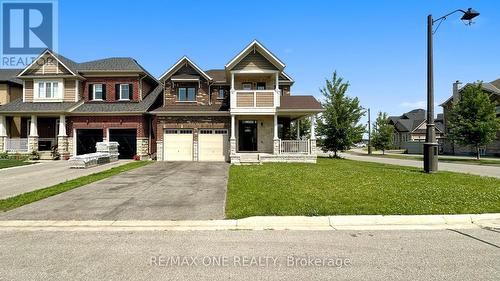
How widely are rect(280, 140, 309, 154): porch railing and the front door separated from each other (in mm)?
2880

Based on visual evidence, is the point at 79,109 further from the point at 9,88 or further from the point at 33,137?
the point at 9,88

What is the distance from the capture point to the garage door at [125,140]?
24.6m

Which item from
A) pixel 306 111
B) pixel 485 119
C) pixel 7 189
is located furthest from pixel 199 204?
pixel 485 119

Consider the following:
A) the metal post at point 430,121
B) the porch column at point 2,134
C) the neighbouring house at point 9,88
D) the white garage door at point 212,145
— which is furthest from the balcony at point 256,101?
the neighbouring house at point 9,88

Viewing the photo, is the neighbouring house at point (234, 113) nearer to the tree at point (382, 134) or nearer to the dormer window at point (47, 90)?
the dormer window at point (47, 90)

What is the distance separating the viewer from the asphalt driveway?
742 cm

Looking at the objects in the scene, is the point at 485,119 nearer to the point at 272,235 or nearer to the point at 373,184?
the point at 373,184

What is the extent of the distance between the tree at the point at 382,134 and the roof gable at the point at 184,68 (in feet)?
105

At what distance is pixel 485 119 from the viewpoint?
28047mm

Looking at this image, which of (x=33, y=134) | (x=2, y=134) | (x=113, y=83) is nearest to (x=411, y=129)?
(x=113, y=83)

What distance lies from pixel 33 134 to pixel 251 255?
2578cm

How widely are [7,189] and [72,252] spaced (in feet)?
28.0

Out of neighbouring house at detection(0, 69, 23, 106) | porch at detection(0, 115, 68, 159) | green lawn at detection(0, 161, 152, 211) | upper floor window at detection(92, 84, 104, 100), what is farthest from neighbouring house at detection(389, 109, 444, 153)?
neighbouring house at detection(0, 69, 23, 106)

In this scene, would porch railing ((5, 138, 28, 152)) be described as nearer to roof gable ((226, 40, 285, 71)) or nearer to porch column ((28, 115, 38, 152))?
porch column ((28, 115, 38, 152))
